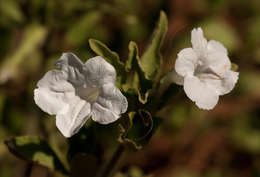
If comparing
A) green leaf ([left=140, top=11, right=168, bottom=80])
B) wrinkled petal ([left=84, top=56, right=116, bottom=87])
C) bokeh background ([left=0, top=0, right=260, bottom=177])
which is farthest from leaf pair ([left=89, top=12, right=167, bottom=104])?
bokeh background ([left=0, top=0, right=260, bottom=177])

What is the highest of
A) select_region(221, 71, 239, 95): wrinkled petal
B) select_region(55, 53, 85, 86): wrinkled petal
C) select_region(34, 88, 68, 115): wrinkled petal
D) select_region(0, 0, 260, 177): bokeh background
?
select_region(55, 53, 85, 86): wrinkled petal

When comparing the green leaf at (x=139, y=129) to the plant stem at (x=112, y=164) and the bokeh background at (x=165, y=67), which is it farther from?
the bokeh background at (x=165, y=67)

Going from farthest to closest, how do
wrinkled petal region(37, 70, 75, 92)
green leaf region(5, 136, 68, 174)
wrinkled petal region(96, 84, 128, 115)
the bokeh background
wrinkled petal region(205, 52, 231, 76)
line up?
the bokeh background, green leaf region(5, 136, 68, 174), wrinkled petal region(205, 52, 231, 76), wrinkled petal region(37, 70, 75, 92), wrinkled petal region(96, 84, 128, 115)

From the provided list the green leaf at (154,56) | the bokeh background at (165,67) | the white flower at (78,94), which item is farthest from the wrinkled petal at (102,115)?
the bokeh background at (165,67)

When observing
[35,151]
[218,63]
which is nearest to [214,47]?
[218,63]

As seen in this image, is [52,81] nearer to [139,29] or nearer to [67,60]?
[67,60]

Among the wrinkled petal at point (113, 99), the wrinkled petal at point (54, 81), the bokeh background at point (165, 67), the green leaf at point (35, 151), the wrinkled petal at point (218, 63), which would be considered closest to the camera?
the wrinkled petal at point (113, 99)

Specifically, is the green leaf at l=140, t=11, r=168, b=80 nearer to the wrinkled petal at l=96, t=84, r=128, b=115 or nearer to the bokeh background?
the wrinkled petal at l=96, t=84, r=128, b=115
